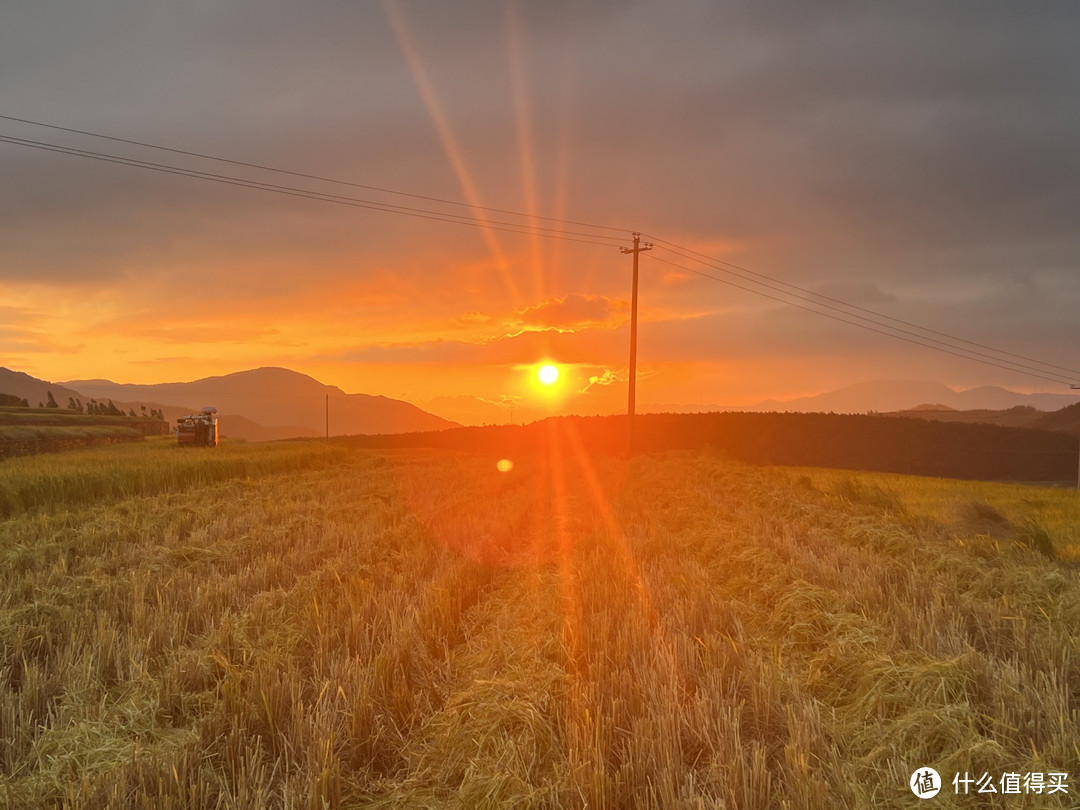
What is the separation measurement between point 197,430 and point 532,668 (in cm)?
3604

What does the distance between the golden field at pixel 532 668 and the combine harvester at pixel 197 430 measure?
2590cm

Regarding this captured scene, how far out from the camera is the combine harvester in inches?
Result: 1380

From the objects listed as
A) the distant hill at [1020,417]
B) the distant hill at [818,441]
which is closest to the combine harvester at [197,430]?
the distant hill at [818,441]

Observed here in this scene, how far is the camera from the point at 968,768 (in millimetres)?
3559

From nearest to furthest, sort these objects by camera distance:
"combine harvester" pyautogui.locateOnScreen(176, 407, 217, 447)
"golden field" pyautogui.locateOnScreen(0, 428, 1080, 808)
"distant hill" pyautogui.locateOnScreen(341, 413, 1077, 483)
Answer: "golden field" pyautogui.locateOnScreen(0, 428, 1080, 808), "combine harvester" pyautogui.locateOnScreen(176, 407, 217, 447), "distant hill" pyautogui.locateOnScreen(341, 413, 1077, 483)

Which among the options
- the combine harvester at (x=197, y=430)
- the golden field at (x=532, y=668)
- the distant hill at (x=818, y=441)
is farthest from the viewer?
the distant hill at (x=818, y=441)

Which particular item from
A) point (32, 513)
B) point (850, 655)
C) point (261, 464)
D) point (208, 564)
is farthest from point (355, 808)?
point (261, 464)

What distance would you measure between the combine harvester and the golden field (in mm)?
25904

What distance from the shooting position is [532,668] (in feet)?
16.2

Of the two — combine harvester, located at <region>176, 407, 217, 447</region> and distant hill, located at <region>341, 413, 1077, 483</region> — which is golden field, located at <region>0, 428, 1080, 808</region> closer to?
combine harvester, located at <region>176, 407, 217, 447</region>

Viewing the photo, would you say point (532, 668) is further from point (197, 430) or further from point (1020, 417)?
point (1020, 417)

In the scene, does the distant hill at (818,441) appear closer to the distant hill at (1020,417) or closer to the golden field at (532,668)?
the distant hill at (1020,417)

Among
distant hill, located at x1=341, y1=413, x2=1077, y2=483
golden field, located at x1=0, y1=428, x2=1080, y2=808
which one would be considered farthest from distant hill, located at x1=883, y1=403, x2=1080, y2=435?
golden field, located at x1=0, y1=428, x2=1080, y2=808

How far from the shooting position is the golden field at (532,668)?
3.54m
